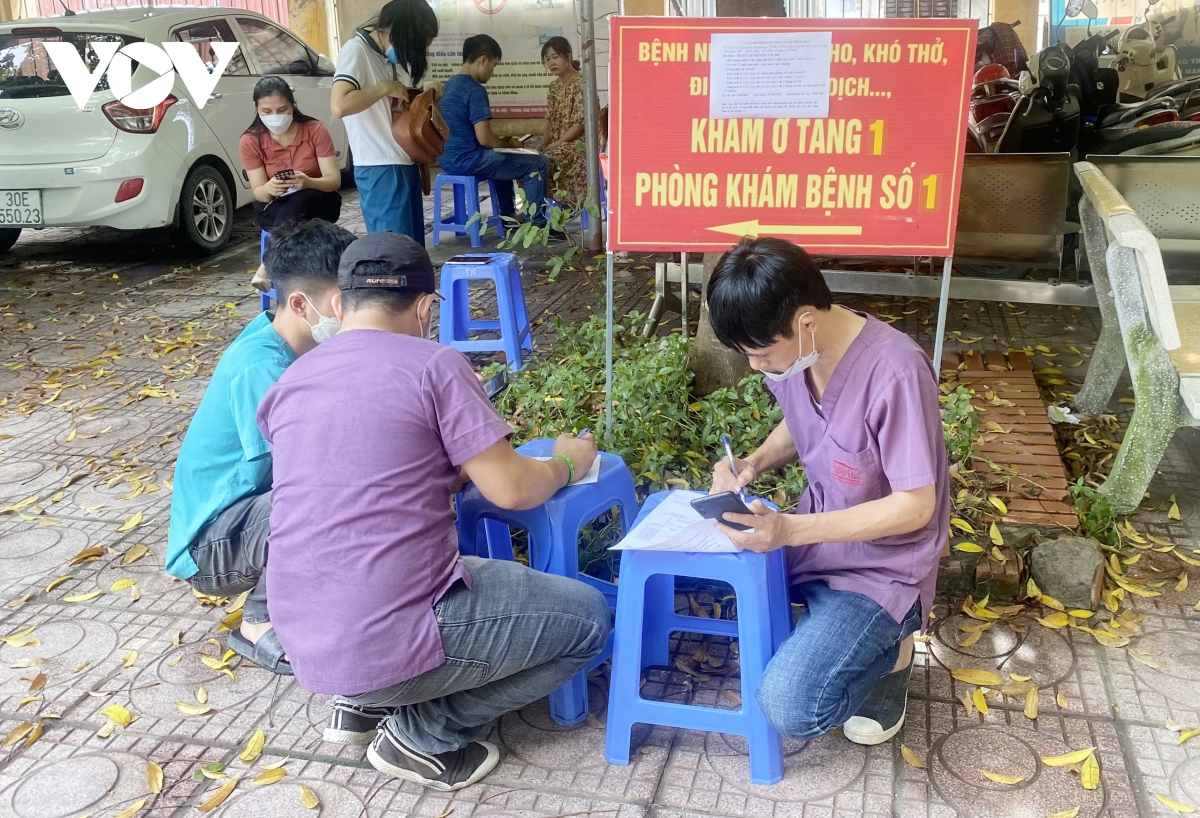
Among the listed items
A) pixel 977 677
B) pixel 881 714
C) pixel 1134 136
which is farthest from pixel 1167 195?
pixel 881 714

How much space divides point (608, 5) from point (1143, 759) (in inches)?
345

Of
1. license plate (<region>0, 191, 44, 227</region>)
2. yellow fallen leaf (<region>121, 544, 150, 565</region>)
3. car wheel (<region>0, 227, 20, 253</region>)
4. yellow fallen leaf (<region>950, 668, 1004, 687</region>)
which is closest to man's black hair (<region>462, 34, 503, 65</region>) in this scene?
license plate (<region>0, 191, 44, 227</region>)

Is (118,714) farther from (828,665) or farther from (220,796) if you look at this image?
(828,665)

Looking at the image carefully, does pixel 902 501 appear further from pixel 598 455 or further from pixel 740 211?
pixel 740 211

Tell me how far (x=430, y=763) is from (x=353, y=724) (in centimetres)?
28

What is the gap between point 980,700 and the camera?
102 inches

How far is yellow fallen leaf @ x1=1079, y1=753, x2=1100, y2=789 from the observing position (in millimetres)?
2256

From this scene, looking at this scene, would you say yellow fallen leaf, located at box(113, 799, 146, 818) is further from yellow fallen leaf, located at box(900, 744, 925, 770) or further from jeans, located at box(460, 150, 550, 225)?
jeans, located at box(460, 150, 550, 225)

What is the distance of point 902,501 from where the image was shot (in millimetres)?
2150

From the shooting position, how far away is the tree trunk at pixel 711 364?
4.16m

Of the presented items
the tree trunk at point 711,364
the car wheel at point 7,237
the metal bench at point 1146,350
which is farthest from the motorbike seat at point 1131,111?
the car wheel at point 7,237

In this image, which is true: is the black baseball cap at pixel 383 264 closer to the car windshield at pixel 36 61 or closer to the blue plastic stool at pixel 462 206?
the blue plastic stool at pixel 462 206

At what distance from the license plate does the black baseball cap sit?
6099 mm

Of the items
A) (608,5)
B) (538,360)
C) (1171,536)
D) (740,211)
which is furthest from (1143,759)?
(608,5)
